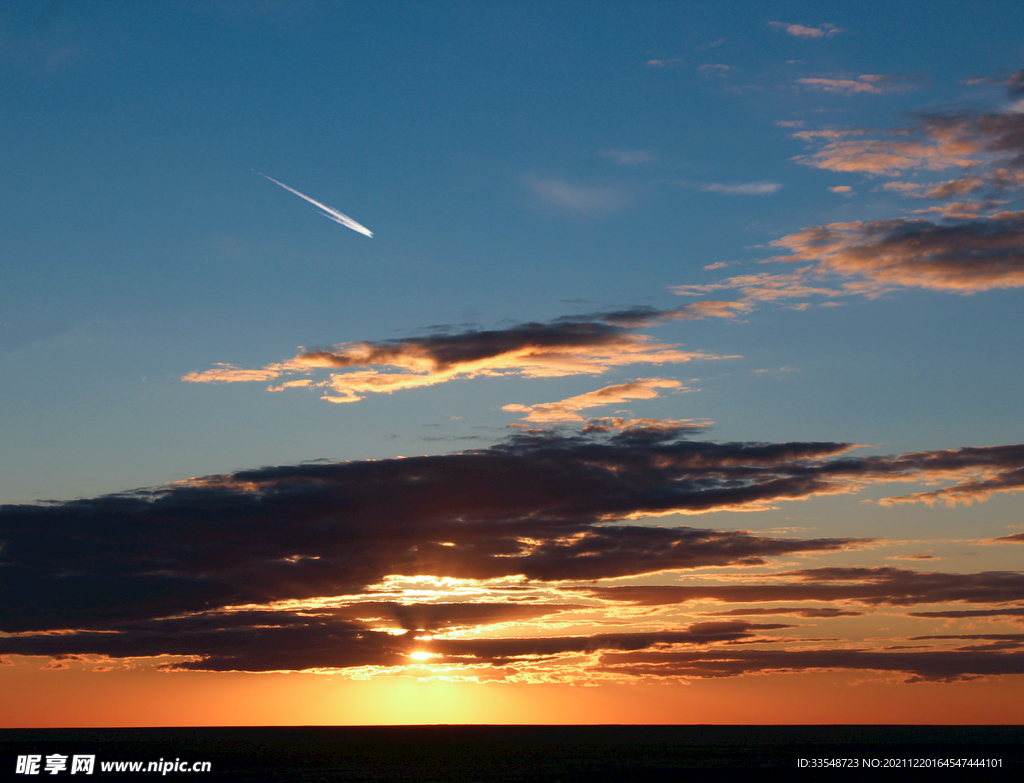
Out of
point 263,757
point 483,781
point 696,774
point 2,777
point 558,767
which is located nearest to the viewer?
point 483,781

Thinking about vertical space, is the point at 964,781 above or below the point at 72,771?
below

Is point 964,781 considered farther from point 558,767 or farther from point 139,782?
point 139,782

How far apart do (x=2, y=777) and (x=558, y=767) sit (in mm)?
64730

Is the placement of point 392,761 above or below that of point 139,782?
above

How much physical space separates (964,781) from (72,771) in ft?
366

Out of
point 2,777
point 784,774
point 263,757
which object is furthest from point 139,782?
point 784,774

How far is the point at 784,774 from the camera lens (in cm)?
11094

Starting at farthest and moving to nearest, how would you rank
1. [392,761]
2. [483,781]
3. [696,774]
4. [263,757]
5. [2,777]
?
[263,757], [392,761], [696,774], [2,777], [483,781]

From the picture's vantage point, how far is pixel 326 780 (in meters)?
96.3

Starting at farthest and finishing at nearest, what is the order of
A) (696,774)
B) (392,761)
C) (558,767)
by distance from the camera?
(392,761), (558,767), (696,774)

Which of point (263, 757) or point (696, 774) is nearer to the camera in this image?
point (696, 774)

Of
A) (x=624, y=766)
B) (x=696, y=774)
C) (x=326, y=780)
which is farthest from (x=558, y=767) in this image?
(x=326, y=780)

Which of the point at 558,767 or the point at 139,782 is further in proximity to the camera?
the point at 558,767

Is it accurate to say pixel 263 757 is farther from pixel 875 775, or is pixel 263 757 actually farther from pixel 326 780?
pixel 875 775
